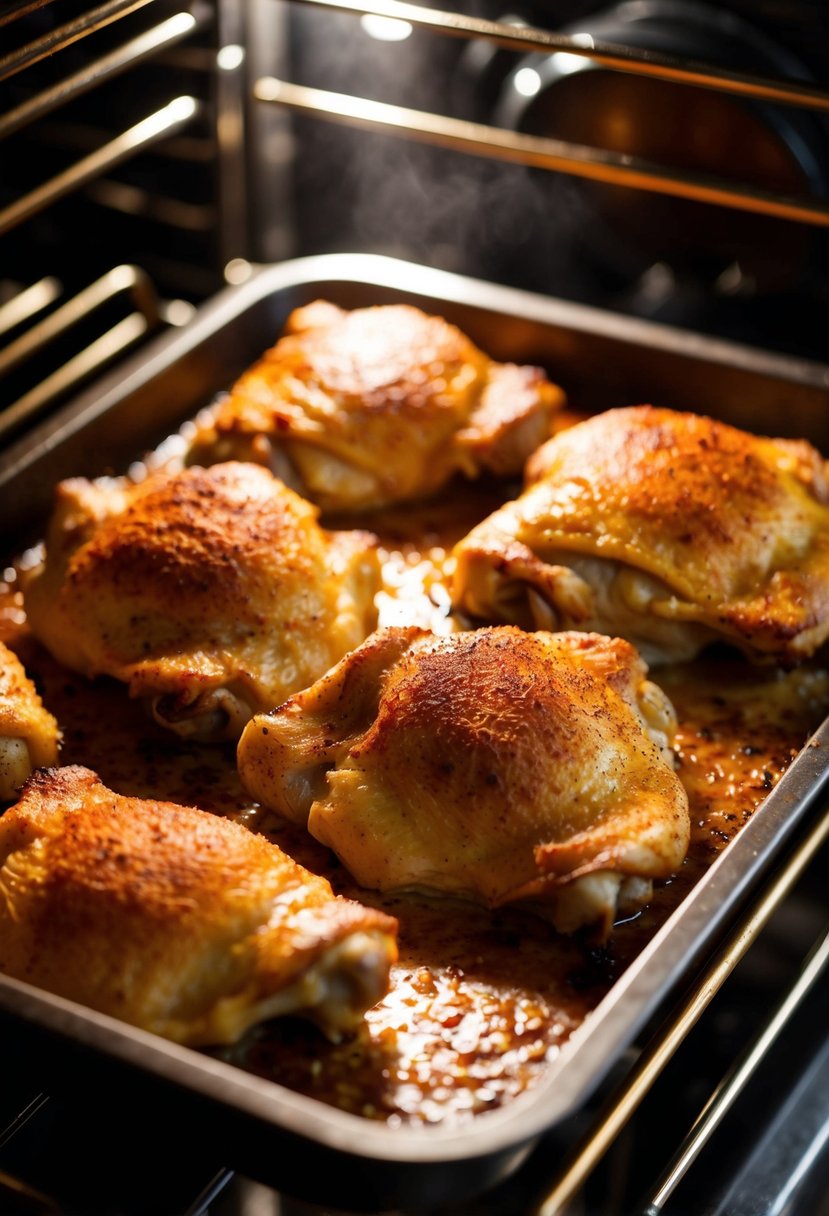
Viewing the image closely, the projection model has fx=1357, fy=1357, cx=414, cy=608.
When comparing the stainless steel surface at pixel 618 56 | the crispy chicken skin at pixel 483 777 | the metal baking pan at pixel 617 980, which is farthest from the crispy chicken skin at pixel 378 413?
the crispy chicken skin at pixel 483 777

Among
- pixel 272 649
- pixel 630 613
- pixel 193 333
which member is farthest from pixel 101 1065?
pixel 193 333

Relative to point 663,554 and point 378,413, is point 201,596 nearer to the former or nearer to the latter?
point 378,413

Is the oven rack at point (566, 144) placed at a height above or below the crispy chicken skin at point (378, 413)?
above

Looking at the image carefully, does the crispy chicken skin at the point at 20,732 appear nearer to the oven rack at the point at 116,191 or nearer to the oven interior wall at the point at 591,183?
the oven rack at the point at 116,191

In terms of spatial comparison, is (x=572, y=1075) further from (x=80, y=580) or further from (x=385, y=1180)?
(x=80, y=580)

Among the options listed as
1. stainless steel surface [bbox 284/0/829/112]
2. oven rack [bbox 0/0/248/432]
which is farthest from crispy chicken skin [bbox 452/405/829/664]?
oven rack [bbox 0/0/248/432]

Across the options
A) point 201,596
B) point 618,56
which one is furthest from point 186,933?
point 618,56

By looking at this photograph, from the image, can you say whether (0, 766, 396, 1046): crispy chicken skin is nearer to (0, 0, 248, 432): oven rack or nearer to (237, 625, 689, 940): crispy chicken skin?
(237, 625, 689, 940): crispy chicken skin
